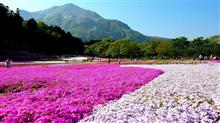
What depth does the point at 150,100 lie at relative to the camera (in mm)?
17609

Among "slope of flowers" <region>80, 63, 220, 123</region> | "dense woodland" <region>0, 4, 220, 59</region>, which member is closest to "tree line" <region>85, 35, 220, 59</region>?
"dense woodland" <region>0, 4, 220, 59</region>

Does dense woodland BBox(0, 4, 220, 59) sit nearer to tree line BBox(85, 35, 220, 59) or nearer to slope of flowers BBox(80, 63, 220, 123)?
tree line BBox(85, 35, 220, 59)

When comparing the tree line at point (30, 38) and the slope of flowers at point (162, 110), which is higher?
the tree line at point (30, 38)

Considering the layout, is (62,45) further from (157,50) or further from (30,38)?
(157,50)

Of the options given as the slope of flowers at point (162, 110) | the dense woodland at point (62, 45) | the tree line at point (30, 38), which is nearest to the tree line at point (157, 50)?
the dense woodland at point (62, 45)

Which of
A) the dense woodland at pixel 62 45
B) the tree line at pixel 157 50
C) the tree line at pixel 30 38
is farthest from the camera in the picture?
the tree line at pixel 157 50

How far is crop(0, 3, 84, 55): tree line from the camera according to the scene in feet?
381

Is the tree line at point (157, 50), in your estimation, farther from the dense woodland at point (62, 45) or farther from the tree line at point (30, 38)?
the tree line at point (30, 38)

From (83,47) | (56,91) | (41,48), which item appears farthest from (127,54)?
(56,91)

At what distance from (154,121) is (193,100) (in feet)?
17.9

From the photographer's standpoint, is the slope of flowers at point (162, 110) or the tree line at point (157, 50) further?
the tree line at point (157, 50)

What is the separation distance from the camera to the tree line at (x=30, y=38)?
381 feet

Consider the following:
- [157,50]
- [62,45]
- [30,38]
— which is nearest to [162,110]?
[30,38]

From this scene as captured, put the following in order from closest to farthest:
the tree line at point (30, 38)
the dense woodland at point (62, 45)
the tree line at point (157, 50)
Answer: the tree line at point (30, 38) → the dense woodland at point (62, 45) → the tree line at point (157, 50)
